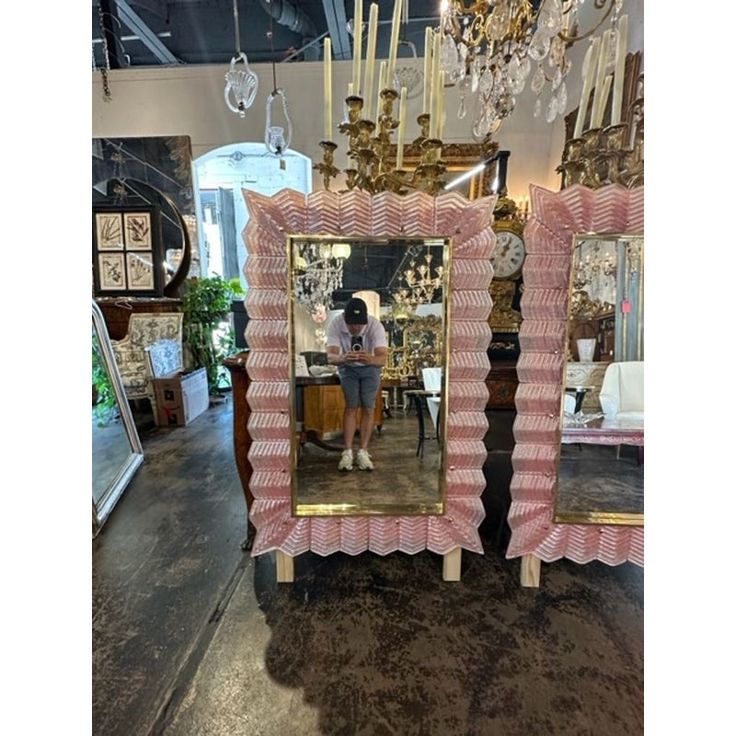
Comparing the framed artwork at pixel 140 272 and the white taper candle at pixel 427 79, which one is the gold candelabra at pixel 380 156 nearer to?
the white taper candle at pixel 427 79

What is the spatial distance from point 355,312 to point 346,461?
0.60 meters

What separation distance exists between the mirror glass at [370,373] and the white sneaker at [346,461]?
1 cm

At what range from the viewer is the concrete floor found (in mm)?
935

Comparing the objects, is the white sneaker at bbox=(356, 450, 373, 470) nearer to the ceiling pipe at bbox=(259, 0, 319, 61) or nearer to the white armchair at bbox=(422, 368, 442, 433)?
the white armchair at bbox=(422, 368, 442, 433)

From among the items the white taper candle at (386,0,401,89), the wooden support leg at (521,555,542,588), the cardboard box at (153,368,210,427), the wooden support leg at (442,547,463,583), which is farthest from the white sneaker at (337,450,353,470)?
the cardboard box at (153,368,210,427)

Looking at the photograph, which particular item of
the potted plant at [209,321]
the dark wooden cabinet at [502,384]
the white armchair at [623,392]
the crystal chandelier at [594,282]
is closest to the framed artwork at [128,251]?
the potted plant at [209,321]

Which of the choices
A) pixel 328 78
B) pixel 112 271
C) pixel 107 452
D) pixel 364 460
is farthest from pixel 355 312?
pixel 112 271

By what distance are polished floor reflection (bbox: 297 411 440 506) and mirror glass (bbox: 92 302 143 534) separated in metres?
1.39

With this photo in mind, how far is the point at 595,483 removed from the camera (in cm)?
134

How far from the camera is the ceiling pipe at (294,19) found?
3652 millimetres

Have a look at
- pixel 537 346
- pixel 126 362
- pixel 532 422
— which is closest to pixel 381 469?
pixel 532 422
